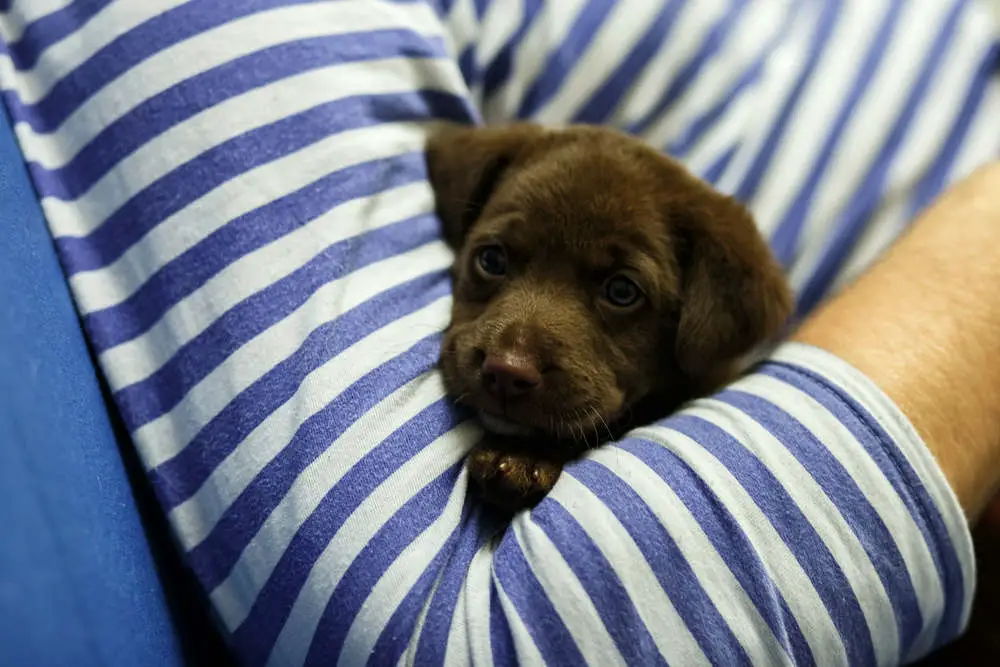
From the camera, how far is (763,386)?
0.90m

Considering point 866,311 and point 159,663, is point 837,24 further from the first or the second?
point 159,663

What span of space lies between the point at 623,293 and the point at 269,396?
0.47 metres

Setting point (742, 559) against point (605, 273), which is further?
point (605, 273)

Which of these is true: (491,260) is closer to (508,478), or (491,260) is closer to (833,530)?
(508,478)

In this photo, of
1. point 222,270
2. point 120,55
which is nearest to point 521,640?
point 222,270

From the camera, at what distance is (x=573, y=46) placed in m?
1.23

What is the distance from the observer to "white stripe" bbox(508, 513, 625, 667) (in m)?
0.74

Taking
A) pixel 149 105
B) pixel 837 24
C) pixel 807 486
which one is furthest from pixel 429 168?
pixel 837 24

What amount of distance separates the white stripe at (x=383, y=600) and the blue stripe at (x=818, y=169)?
2.49 ft

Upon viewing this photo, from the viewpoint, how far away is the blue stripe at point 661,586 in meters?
0.75

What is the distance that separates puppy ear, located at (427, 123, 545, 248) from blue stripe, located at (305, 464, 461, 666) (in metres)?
0.44

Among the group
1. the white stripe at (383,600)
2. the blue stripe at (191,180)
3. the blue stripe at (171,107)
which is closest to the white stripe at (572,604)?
the white stripe at (383,600)

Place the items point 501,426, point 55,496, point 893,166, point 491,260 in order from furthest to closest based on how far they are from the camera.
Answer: point 893,166 < point 491,260 < point 501,426 < point 55,496

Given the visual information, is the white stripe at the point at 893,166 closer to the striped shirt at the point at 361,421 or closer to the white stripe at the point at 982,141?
the white stripe at the point at 982,141
